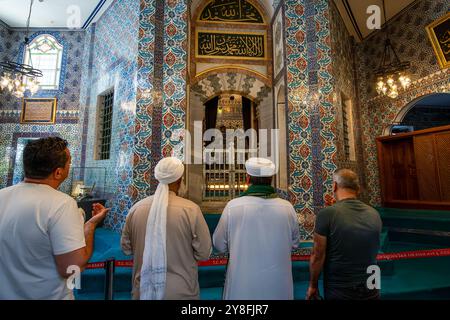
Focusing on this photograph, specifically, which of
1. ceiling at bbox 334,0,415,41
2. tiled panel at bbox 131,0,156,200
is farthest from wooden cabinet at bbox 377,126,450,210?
tiled panel at bbox 131,0,156,200

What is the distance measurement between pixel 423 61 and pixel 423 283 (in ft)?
15.6

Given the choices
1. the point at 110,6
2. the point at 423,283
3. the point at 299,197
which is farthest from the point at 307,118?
the point at 110,6

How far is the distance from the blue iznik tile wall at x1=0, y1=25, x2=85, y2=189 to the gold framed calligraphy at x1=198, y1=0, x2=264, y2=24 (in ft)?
12.5

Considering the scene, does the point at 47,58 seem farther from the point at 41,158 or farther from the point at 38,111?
the point at 41,158

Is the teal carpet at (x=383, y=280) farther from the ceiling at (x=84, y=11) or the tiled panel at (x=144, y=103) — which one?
the ceiling at (x=84, y=11)

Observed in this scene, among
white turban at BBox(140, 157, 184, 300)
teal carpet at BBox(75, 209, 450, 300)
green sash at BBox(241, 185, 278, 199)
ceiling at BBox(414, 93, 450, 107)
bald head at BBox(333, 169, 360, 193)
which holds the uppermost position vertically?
ceiling at BBox(414, 93, 450, 107)

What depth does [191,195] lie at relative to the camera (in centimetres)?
511

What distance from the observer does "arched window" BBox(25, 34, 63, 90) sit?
6.34m

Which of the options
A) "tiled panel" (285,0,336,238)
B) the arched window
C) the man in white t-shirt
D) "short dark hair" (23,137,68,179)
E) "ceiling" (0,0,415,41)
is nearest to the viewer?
the man in white t-shirt

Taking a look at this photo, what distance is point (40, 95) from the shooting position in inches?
246

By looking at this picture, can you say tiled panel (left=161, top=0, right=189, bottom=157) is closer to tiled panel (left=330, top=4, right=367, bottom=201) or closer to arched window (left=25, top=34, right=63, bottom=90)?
tiled panel (left=330, top=4, right=367, bottom=201)

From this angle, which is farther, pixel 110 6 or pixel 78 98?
pixel 78 98

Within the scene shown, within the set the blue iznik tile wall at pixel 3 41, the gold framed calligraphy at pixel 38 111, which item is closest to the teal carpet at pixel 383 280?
the gold framed calligraphy at pixel 38 111
